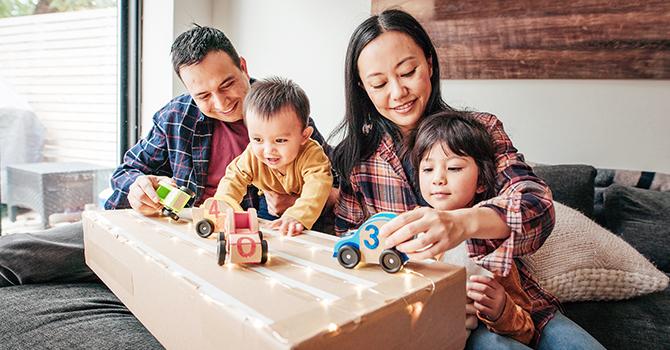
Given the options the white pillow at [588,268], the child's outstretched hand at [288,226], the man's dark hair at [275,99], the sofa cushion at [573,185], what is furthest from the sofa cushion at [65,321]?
the sofa cushion at [573,185]

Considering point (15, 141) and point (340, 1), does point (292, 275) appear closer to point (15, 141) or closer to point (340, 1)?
point (340, 1)

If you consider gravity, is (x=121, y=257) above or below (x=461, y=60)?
below

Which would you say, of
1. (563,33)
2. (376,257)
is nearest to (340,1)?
(563,33)

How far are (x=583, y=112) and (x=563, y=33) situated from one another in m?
0.36

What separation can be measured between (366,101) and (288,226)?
1.36 feet

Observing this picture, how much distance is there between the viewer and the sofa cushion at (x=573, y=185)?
1.57 metres

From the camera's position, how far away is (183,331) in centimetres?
61

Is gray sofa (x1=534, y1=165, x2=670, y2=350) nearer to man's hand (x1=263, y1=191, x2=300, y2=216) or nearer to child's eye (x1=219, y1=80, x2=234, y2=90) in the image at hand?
man's hand (x1=263, y1=191, x2=300, y2=216)

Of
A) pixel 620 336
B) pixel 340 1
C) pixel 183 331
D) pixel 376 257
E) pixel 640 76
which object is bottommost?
pixel 620 336

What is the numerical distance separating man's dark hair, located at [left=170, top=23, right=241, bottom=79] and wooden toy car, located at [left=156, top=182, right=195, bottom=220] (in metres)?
0.44

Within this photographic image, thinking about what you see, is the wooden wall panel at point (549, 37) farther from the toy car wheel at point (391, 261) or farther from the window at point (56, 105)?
the window at point (56, 105)

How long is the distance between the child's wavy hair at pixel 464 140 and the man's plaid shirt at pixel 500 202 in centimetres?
2

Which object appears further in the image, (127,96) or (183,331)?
(127,96)

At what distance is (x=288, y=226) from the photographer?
3.10ft
